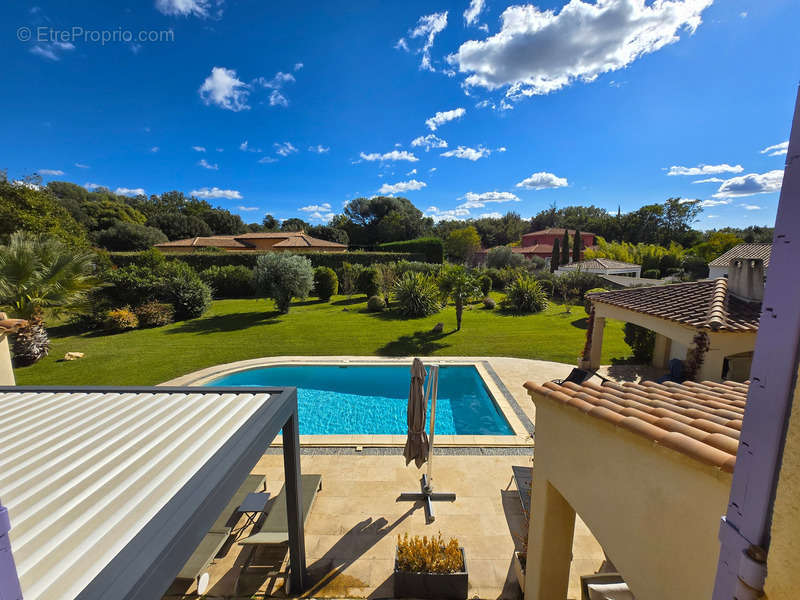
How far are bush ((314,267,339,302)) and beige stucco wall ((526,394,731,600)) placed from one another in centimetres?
2210

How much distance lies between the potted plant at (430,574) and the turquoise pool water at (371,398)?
4.56 m

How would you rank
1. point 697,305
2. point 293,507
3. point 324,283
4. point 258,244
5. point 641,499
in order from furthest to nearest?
point 258,244 < point 324,283 < point 697,305 < point 293,507 < point 641,499

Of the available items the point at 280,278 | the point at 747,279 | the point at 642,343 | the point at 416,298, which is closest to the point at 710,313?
the point at 747,279

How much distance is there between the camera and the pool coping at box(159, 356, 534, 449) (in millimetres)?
7652

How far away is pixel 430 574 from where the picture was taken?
4.10m

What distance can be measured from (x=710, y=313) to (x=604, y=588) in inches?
269

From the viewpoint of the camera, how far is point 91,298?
17875 mm

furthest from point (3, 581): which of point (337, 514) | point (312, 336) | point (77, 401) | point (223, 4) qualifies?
point (312, 336)

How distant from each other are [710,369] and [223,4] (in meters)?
14.6

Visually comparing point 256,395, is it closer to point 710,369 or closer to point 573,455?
point 573,455

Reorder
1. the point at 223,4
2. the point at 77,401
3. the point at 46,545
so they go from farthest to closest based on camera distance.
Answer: the point at 223,4, the point at 77,401, the point at 46,545

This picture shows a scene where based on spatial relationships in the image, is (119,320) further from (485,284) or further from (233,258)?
(485,284)

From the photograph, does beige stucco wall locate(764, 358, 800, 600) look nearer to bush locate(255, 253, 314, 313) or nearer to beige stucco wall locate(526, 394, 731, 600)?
beige stucco wall locate(526, 394, 731, 600)

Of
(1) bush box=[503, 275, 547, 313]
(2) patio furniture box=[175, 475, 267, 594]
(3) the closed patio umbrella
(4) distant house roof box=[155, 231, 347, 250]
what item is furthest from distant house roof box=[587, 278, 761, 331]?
(4) distant house roof box=[155, 231, 347, 250]
